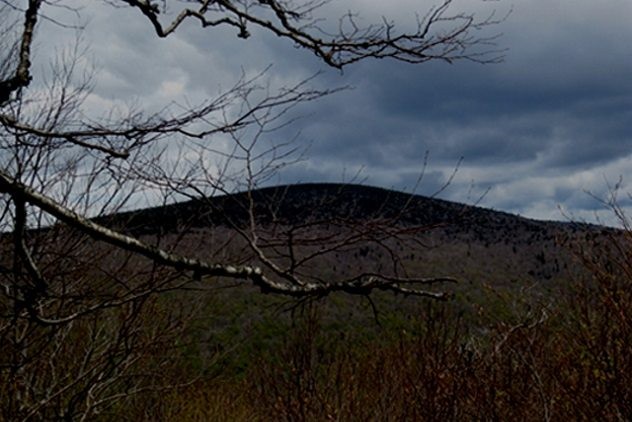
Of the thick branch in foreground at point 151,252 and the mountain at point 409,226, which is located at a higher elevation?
the mountain at point 409,226

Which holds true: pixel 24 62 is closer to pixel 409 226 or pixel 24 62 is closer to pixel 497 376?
pixel 409 226

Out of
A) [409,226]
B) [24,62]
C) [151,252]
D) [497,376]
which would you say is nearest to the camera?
[151,252]

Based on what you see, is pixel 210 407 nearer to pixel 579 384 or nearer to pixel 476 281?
pixel 579 384

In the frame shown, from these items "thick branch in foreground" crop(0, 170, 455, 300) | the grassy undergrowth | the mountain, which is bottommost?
the grassy undergrowth

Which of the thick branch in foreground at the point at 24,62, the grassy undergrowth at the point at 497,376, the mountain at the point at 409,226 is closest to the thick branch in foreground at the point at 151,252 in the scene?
the mountain at the point at 409,226

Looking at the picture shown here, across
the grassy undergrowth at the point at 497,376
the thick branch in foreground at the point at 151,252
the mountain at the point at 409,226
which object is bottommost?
the grassy undergrowth at the point at 497,376

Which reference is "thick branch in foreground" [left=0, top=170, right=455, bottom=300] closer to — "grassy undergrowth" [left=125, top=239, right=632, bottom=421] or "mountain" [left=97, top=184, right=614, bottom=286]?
"mountain" [left=97, top=184, right=614, bottom=286]

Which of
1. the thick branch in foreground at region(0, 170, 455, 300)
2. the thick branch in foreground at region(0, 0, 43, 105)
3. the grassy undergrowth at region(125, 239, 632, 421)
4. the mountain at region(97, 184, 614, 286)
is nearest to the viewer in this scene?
the thick branch in foreground at region(0, 170, 455, 300)

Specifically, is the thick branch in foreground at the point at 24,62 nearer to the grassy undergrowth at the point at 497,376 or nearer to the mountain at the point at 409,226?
the mountain at the point at 409,226

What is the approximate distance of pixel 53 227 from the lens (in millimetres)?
7121

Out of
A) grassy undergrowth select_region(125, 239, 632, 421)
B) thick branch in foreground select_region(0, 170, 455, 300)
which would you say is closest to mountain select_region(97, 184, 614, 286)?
thick branch in foreground select_region(0, 170, 455, 300)

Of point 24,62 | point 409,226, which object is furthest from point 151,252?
point 24,62

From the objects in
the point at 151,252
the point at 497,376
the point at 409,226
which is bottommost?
the point at 497,376

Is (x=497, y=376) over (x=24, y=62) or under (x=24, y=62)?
under
